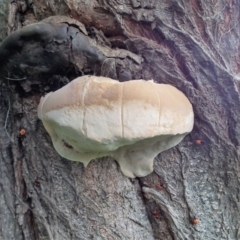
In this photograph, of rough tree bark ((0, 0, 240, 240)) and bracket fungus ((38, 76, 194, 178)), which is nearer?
bracket fungus ((38, 76, 194, 178))

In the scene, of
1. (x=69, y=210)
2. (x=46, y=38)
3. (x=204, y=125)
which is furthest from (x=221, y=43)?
(x=69, y=210)

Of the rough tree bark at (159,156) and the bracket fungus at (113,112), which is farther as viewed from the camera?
the rough tree bark at (159,156)

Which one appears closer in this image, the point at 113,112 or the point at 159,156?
the point at 113,112

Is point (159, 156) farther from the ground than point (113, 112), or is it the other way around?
point (113, 112)
